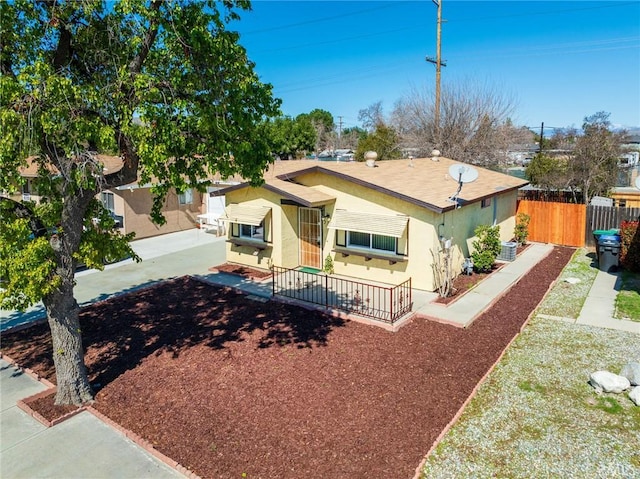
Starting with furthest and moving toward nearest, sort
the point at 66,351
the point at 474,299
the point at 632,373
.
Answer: the point at 474,299 < the point at 632,373 < the point at 66,351

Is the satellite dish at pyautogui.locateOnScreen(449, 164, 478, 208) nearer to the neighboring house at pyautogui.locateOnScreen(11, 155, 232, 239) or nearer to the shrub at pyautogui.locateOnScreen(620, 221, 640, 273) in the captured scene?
the shrub at pyautogui.locateOnScreen(620, 221, 640, 273)

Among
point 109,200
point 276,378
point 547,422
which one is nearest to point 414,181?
point 276,378

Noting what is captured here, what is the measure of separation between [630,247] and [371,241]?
335 inches

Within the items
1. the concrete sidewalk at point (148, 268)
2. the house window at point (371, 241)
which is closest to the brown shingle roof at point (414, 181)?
the house window at point (371, 241)

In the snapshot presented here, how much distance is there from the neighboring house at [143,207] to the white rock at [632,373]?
16.3 metres

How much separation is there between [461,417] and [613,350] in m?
4.51

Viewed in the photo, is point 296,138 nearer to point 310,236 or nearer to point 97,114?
point 310,236

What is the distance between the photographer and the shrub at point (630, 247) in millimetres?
14703

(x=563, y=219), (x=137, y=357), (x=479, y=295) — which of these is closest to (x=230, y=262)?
(x=137, y=357)

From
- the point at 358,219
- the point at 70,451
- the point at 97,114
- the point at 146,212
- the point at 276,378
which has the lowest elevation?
the point at 70,451

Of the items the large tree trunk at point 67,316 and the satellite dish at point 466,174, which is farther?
the satellite dish at point 466,174

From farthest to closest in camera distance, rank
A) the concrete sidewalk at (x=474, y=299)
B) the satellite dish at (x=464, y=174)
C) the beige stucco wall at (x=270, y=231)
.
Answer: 1. the beige stucco wall at (x=270, y=231)
2. the satellite dish at (x=464, y=174)
3. the concrete sidewalk at (x=474, y=299)

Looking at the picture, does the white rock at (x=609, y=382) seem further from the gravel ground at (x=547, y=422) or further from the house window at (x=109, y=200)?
the house window at (x=109, y=200)

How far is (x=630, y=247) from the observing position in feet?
48.7
